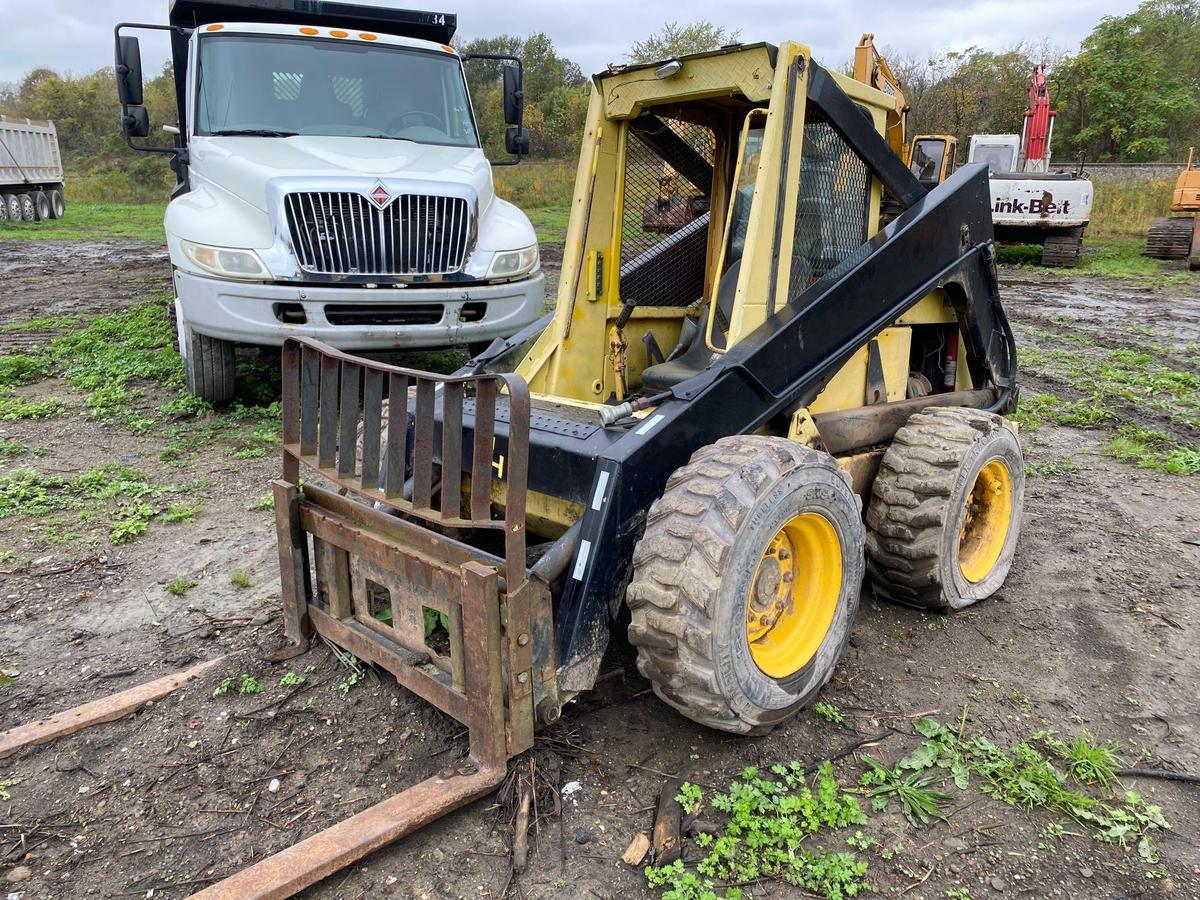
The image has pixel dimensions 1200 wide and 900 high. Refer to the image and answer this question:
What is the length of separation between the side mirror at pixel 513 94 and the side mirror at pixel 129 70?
2.84m

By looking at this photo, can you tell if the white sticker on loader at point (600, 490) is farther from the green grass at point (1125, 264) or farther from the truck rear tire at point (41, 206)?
the truck rear tire at point (41, 206)

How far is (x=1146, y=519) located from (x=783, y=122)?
3.41 meters

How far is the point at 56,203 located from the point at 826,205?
29.9 metres

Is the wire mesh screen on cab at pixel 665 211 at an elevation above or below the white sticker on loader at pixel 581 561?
above

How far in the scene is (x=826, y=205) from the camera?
3594 millimetres

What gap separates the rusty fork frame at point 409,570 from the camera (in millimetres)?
2369

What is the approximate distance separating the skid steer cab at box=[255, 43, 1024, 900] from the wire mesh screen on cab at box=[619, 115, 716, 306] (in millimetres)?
12

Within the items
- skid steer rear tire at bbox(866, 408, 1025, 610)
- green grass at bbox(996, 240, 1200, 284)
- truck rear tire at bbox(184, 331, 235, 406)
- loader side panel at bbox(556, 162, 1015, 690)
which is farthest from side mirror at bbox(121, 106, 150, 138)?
green grass at bbox(996, 240, 1200, 284)

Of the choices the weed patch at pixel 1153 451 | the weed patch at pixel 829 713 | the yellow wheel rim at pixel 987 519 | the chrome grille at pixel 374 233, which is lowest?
the weed patch at pixel 829 713

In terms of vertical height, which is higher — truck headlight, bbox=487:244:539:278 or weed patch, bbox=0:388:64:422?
truck headlight, bbox=487:244:539:278

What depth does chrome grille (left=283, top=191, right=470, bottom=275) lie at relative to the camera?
575 centimetres

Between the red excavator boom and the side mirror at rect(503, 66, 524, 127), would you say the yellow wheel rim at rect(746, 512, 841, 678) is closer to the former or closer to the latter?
the side mirror at rect(503, 66, 524, 127)

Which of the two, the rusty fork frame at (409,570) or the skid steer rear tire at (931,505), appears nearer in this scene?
the rusty fork frame at (409,570)

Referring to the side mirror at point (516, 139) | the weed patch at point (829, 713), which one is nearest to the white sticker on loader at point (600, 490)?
the weed patch at point (829, 713)
